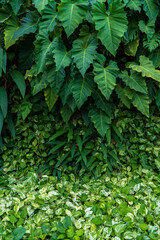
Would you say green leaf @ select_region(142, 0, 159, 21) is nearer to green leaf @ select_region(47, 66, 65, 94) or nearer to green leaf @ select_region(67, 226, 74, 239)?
green leaf @ select_region(47, 66, 65, 94)

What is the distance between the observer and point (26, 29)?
213 centimetres

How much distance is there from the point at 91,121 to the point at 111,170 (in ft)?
1.75

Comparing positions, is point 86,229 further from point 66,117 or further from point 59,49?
point 59,49

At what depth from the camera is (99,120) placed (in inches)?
82.4

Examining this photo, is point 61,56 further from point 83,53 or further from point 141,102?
point 141,102

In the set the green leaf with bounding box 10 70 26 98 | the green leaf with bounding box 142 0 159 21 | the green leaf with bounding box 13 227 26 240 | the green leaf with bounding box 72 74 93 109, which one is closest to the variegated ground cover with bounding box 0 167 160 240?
the green leaf with bounding box 13 227 26 240

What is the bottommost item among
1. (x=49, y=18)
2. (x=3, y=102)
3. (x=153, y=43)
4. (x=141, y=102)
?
(x=141, y=102)

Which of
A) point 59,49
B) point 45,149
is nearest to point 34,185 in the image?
point 45,149

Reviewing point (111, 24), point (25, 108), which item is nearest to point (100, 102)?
point (111, 24)

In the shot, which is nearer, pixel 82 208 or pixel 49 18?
pixel 82 208

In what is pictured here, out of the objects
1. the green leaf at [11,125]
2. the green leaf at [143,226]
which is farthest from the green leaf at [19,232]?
the green leaf at [11,125]

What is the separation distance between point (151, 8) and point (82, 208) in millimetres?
1791

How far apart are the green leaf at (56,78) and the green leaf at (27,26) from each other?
454mm

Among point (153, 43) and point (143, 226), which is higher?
point (153, 43)
